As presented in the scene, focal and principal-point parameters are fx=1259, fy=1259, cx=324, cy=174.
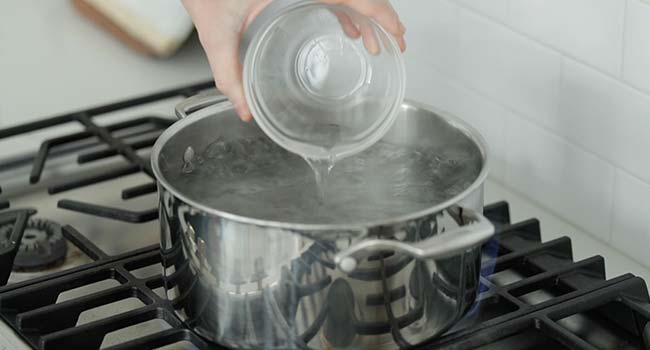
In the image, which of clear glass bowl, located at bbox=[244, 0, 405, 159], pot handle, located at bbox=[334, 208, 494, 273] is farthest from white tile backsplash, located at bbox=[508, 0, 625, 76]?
pot handle, located at bbox=[334, 208, 494, 273]

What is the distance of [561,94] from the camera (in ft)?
4.18

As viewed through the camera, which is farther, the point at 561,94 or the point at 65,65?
the point at 65,65

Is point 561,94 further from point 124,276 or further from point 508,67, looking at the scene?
point 124,276

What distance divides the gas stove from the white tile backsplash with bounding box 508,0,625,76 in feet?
0.56

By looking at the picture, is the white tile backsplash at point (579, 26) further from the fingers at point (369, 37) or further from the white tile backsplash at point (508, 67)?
the fingers at point (369, 37)

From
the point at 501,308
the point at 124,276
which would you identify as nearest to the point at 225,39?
the point at 124,276

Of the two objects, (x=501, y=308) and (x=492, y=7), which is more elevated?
(x=492, y=7)

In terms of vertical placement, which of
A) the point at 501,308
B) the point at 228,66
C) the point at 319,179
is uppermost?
the point at 228,66

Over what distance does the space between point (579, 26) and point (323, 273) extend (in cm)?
42

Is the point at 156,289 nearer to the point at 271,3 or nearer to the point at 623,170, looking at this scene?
the point at 271,3

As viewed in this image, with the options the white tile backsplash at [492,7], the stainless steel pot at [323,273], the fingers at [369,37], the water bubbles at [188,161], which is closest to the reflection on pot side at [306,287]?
the stainless steel pot at [323,273]

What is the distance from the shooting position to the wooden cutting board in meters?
1.64

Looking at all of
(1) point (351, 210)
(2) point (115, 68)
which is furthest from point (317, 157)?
(2) point (115, 68)

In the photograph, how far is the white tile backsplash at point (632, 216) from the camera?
→ 1208 millimetres
